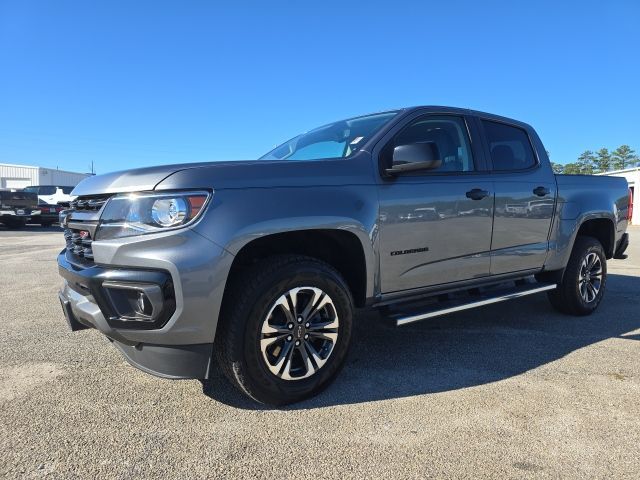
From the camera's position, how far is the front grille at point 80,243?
2785 millimetres

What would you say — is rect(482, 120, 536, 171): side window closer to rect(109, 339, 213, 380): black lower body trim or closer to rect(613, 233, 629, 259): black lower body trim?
rect(613, 233, 629, 259): black lower body trim

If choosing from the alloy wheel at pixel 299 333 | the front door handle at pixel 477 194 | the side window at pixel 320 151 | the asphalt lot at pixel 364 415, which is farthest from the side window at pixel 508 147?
the alloy wheel at pixel 299 333

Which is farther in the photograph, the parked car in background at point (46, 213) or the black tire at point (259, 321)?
the parked car in background at point (46, 213)

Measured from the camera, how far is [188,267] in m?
2.45

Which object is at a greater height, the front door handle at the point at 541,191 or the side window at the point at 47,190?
the front door handle at the point at 541,191

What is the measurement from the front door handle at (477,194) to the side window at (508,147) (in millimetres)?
412

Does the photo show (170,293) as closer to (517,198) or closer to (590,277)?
(517,198)

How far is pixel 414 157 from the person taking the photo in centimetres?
311

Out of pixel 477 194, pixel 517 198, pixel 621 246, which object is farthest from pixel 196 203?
pixel 621 246

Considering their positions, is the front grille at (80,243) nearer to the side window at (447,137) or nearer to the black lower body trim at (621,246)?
the side window at (447,137)

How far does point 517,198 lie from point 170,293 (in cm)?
305

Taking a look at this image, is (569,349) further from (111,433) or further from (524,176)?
(111,433)

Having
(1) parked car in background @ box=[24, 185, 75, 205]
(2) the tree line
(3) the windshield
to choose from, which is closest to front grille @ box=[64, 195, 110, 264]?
(3) the windshield

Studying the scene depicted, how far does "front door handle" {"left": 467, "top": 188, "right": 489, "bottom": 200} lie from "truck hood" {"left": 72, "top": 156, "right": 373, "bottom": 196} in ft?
3.27
